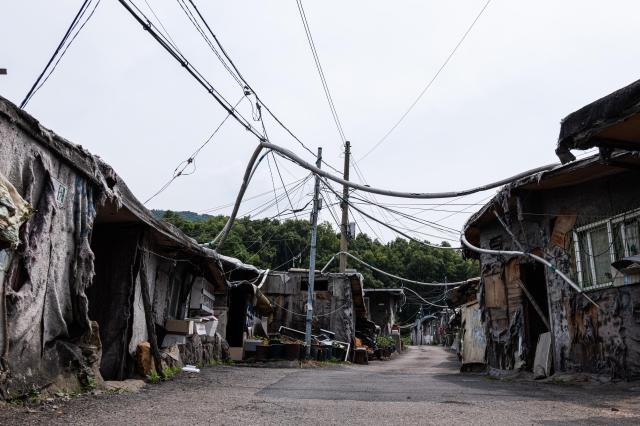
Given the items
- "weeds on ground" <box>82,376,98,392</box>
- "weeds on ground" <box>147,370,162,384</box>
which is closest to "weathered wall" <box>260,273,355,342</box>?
"weeds on ground" <box>147,370,162,384</box>

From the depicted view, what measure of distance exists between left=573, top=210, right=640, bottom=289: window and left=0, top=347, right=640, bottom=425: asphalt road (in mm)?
2373

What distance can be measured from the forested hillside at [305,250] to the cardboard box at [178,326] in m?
14.3

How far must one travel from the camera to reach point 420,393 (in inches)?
356

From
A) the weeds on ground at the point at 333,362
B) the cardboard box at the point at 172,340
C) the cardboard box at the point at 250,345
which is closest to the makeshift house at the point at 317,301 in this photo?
the weeds on ground at the point at 333,362

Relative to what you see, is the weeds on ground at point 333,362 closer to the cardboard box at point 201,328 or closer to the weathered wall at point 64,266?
the cardboard box at point 201,328

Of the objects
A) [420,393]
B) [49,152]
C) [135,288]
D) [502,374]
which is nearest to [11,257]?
[49,152]

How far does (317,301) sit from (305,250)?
34.5 ft

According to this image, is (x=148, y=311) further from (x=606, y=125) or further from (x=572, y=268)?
(x=572, y=268)

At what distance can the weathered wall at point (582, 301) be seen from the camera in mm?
10594

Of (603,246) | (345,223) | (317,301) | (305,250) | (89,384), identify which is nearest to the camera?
(89,384)

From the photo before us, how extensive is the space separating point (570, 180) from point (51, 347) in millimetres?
10515

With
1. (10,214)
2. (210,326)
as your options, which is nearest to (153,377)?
(210,326)

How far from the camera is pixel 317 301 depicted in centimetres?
2634

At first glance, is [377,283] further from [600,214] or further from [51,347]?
[51,347]
